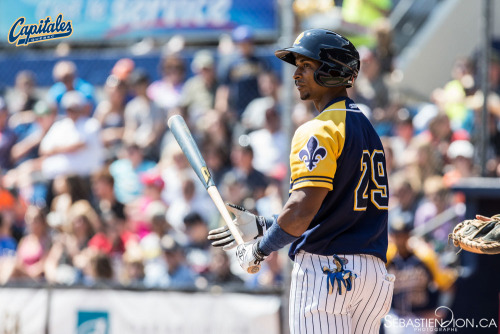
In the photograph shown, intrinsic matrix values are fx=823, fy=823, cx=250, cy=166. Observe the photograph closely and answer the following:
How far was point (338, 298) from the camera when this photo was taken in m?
3.70

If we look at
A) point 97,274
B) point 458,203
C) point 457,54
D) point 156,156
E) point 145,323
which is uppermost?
point 457,54

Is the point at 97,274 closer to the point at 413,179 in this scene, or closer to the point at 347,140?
the point at 413,179

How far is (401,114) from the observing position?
8.19m

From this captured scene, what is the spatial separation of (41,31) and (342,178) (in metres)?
3.28

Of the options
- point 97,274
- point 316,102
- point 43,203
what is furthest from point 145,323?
point 316,102

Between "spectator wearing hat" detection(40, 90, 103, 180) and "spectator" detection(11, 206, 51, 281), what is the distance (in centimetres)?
57

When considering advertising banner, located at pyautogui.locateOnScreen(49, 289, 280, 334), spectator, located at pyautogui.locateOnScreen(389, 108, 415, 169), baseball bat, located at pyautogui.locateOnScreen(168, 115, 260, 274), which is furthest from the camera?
spectator, located at pyautogui.locateOnScreen(389, 108, 415, 169)

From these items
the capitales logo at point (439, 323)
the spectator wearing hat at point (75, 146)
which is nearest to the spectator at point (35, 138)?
the spectator wearing hat at point (75, 146)

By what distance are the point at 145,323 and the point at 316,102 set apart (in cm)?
310

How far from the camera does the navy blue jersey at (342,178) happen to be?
3637 mm

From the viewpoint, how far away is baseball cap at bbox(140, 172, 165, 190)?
8.18 m

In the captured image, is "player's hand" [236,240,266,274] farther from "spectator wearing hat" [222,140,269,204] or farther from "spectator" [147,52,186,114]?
"spectator" [147,52,186,114]

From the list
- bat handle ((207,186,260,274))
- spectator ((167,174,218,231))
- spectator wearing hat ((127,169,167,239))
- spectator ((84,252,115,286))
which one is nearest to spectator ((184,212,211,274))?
spectator ((167,174,218,231))

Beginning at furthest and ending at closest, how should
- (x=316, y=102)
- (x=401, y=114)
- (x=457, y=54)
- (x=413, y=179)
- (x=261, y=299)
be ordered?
1. (x=457, y=54)
2. (x=401, y=114)
3. (x=413, y=179)
4. (x=261, y=299)
5. (x=316, y=102)
